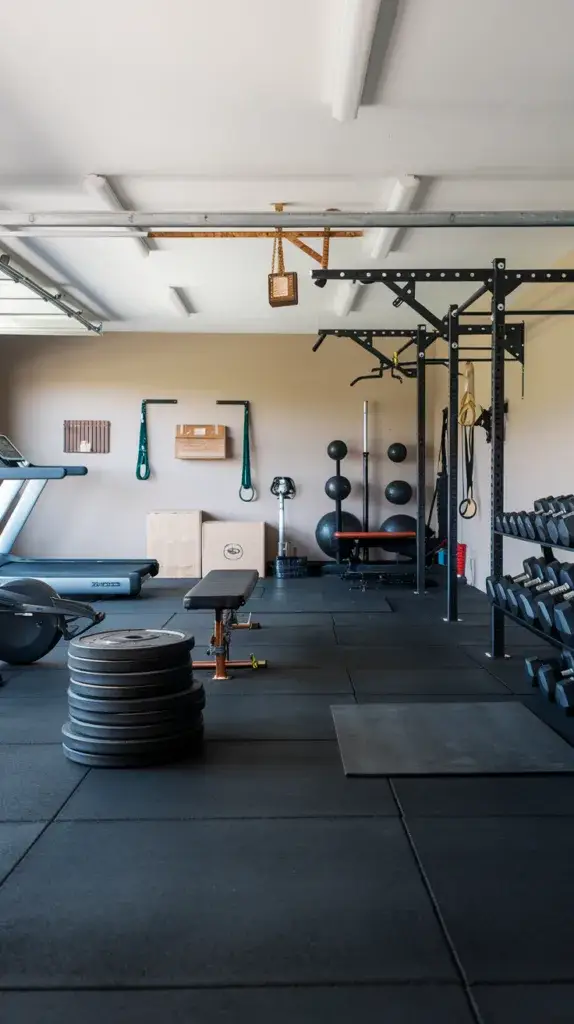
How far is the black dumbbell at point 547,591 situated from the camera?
2965mm

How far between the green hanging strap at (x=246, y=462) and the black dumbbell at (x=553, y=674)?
5273mm

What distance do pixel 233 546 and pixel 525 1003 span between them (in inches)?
256

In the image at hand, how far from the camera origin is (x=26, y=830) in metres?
2.05

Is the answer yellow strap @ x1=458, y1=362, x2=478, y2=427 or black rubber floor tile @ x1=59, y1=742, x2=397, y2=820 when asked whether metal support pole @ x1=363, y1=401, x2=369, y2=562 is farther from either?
black rubber floor tile @ x1=59, y1=742, x2=397, y2=820

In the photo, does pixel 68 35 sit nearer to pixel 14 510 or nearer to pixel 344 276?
pixel 344 276

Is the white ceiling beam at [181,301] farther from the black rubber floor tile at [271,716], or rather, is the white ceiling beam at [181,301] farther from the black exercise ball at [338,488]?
the black rubber floor tile at [271,716]

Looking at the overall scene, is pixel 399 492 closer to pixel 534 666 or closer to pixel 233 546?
pixel 233 546

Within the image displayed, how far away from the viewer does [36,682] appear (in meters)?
3.69

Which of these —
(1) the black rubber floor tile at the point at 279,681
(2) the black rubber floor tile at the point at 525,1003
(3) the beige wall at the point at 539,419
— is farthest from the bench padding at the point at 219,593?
(3) the beige wall at the point at 539,419

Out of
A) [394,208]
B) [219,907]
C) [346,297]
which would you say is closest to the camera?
Answer: [219,907]

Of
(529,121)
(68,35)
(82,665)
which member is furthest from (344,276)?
(82,665)

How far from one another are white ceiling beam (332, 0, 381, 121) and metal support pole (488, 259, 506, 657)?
1.31 meters

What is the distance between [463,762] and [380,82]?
2827mm

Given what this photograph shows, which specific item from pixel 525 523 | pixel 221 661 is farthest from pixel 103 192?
pixel 525 523
